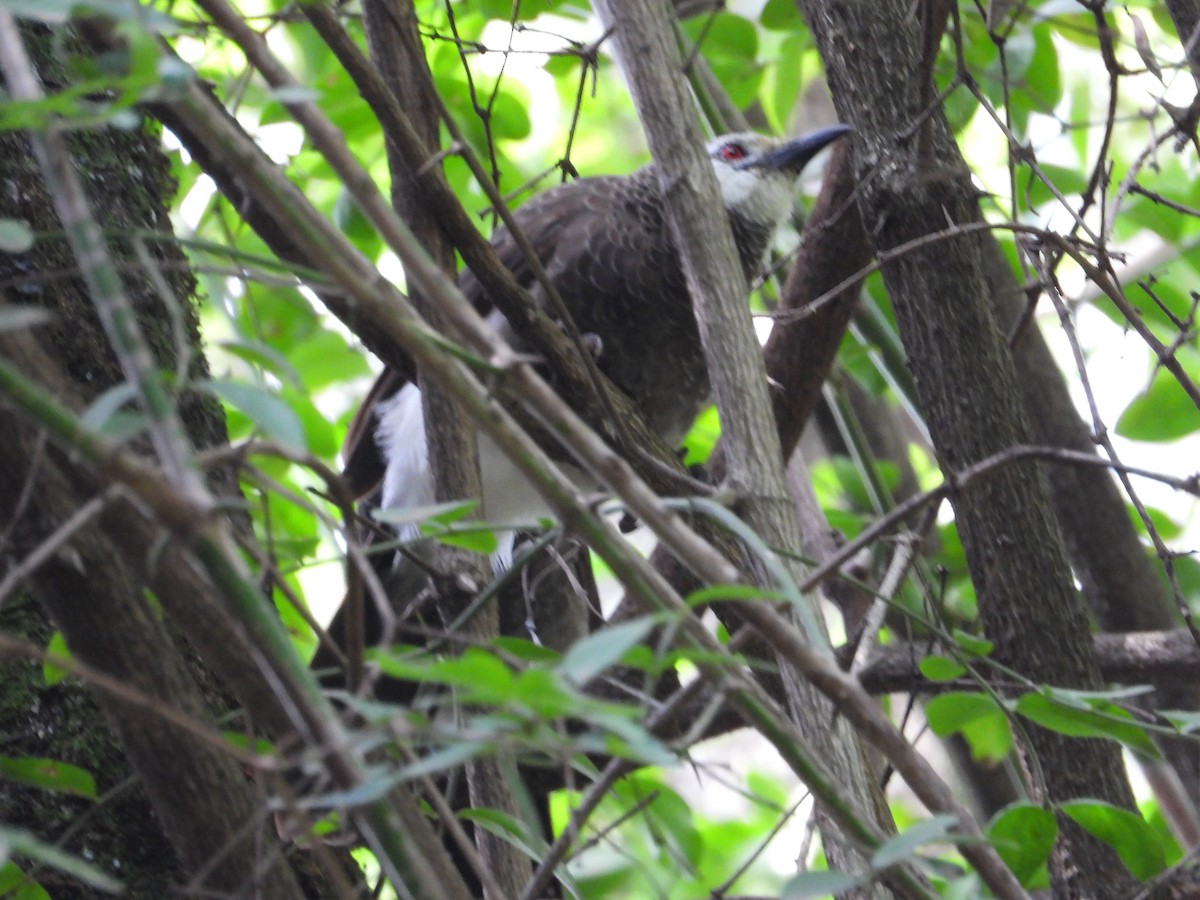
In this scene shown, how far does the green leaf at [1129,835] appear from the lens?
2.89ft

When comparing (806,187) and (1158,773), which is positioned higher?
(806,187)

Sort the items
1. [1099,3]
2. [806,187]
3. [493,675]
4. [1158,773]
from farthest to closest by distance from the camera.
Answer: [806,187]
[1158,773]
[1099,3]
[493,675]

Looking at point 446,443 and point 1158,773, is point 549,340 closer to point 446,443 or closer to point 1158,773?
point 446,443

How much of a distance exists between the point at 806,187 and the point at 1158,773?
159cm

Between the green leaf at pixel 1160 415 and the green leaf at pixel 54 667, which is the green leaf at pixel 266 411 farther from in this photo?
the green leaf at pixel 1160 415

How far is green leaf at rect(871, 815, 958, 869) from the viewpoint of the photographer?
0.58 m

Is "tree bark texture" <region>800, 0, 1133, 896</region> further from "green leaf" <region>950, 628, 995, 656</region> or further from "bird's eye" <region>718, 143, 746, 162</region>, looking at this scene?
"bird's eye" <region>718, 143, 746, 162</region>

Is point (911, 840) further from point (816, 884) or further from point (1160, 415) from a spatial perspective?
point (1160, 415)

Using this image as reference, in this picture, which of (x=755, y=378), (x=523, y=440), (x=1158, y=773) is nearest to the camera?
(x=523, y=440)

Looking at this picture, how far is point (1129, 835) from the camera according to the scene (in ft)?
2.90

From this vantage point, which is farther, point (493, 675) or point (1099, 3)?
point (1099, 3)

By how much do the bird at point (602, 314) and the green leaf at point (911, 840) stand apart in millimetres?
1202

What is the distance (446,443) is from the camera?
4.09 feet

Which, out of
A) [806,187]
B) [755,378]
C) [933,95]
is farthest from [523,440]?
[806,187]
